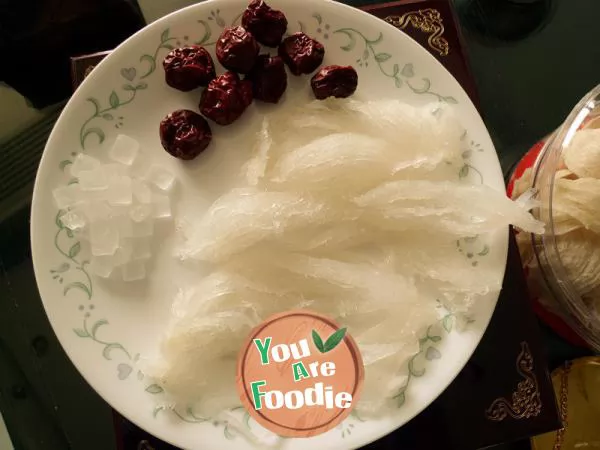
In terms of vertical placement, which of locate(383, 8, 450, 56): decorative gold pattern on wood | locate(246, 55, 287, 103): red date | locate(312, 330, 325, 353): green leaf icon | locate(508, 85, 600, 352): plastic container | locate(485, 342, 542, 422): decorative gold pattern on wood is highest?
locate(246, 55, 287, 103): red date

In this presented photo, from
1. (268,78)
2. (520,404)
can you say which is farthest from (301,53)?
(520,404)

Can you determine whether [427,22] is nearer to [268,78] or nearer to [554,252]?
[268,78]

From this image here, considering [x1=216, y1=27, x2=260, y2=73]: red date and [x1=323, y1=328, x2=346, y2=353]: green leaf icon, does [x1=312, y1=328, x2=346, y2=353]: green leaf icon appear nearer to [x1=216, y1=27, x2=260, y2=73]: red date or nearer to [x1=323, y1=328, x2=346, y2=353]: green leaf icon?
[x1=323, y1=328, x2=346, y2=353]: green leaf icon

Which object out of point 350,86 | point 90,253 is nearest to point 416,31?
point 350,86
